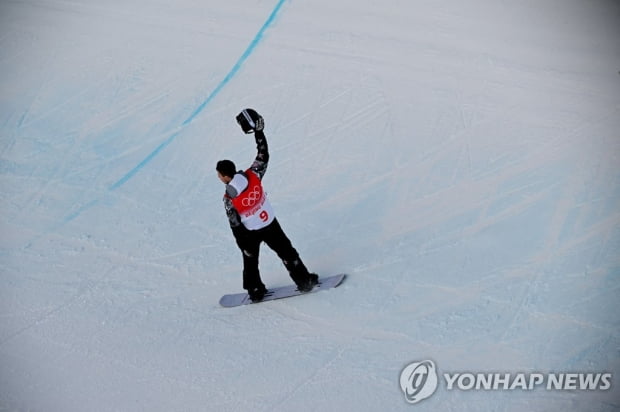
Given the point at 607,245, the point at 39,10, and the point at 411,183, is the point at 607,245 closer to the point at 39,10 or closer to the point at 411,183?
the point at 411,183

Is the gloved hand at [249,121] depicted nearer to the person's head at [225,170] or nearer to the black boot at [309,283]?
the person's head at [225,170]

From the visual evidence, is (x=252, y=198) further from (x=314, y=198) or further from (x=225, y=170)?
(x=314, y=198)

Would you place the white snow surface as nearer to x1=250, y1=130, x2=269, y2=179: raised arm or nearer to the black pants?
the black pants

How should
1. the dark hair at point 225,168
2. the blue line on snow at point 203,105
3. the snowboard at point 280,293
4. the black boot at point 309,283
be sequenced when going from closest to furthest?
1. the dark hair at point 225,168
2. the black boot at point 309,283
3. the snowboard at point 280,293
4. the blue line on snow at point 203,105

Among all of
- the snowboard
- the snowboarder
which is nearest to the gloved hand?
the snowboarder

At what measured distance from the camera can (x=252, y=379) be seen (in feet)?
16.7

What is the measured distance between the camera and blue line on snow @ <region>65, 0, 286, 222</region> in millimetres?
7375

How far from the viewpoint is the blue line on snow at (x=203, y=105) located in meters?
7.38

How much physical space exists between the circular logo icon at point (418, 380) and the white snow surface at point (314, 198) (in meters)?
0.06

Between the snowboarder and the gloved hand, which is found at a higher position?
the gloved hand

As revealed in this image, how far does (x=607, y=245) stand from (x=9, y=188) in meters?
6.17

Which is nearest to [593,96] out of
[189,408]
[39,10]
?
[189,408]

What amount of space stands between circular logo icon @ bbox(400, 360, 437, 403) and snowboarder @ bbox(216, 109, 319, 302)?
3.91 ft

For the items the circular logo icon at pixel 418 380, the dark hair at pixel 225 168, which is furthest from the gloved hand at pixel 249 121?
the circular logo icon at pixel 418 380
